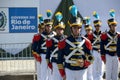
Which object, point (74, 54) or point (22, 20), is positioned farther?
point (22, 20)

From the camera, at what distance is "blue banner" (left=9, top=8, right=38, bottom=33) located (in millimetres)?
21984

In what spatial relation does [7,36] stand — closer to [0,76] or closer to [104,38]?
[0,76]

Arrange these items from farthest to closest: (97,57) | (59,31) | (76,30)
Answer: (97,57), (59,31), (76,30)

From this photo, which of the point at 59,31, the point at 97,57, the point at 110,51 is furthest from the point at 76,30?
the point at 97,57

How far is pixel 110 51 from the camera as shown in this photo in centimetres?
1265

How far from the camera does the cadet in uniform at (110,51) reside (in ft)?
41.2

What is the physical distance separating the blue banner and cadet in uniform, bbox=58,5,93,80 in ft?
40.5

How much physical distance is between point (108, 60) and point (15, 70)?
475 cm

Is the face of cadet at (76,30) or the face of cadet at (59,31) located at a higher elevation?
the face of cadet at (76,30)

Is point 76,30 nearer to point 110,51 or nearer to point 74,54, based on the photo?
point 74,54

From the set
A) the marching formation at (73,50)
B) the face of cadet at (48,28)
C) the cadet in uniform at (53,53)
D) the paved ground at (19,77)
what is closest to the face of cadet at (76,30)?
the marching formation at (73,50)

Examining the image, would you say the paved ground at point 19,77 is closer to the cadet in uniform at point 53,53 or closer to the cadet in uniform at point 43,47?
the cadet in uniform at point 43,47

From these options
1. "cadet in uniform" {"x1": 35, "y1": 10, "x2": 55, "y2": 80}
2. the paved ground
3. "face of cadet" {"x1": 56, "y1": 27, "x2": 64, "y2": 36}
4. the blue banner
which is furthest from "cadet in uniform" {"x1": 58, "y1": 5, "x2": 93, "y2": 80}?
the blue banner

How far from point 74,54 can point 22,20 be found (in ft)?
41.8
